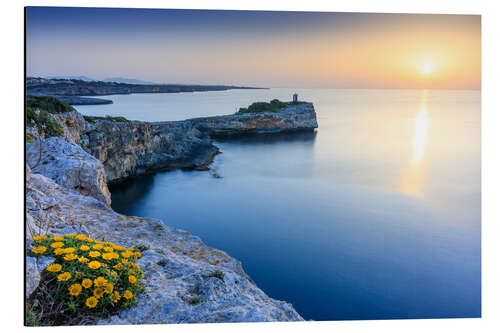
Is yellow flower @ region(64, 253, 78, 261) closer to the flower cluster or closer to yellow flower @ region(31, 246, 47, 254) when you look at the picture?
the flower cluster

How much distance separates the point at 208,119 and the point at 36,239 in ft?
63.7

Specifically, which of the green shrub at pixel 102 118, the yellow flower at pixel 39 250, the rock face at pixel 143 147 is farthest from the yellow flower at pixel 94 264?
the green shrub at pixel 102 118

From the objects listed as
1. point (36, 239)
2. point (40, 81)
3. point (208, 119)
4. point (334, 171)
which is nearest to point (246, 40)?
point (40, 81)

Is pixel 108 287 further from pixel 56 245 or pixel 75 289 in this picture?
pixel 56 245

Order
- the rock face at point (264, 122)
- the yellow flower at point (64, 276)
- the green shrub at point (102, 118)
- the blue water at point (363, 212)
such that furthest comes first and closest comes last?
the rock face at point (264, 122) < the green shrub at point (102, 118) < the blue water at point (363, 212) < the yellow flower at point (64, 276)

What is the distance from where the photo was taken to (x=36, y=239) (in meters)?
2.70

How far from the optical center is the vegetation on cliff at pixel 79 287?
240cm

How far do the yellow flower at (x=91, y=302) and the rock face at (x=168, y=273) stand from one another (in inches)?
5.9

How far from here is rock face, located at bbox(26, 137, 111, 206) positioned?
16.9 feet

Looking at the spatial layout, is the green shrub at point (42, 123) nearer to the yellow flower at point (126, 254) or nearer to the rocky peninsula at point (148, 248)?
the rocky peninsula at point (148, 248)

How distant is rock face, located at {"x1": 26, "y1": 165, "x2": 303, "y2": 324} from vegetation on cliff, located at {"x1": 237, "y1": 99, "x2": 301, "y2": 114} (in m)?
20.7

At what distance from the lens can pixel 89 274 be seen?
2434mm

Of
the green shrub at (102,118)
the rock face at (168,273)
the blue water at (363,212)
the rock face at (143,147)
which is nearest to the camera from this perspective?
the rock face at (168,273)

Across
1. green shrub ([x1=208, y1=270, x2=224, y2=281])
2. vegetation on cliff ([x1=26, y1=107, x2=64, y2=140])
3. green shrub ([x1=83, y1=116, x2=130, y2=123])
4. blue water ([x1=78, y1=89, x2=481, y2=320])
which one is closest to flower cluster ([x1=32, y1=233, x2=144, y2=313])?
green shrub ([x1=208, y1=270, x2=224, y2=281])
